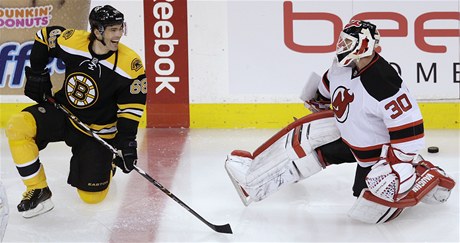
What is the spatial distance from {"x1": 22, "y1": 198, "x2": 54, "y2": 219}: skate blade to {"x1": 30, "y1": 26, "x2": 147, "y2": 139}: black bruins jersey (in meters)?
0.39

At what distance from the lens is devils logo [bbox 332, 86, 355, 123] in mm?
3559

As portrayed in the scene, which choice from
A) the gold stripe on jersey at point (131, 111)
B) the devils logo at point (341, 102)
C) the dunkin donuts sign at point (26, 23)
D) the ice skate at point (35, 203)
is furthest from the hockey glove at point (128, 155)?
the dunkin donuts sign at point (26, 23)

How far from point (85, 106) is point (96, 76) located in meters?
0.16

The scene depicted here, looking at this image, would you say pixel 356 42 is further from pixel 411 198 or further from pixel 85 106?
pixel 85 106

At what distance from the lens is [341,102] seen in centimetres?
359

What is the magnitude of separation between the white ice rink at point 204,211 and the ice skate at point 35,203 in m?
0.03

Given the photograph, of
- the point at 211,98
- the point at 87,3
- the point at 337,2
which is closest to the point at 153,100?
the point at 211,98

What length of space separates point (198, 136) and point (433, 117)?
4.23ft

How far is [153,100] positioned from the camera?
5156 millimetres

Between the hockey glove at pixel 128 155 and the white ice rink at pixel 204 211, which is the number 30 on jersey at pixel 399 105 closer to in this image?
the white ice rink at pixel 204 211

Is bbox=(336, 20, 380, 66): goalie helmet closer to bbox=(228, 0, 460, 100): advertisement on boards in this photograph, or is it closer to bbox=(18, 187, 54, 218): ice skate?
bbox=(18, 187, 54, 218): ice skate

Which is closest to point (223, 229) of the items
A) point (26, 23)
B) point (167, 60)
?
point (167, 60)

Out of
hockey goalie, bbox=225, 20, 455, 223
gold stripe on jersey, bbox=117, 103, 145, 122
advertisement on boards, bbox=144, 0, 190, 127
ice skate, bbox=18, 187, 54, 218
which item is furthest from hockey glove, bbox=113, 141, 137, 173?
advertisement on boards, bbox=144, 0, 190, 127

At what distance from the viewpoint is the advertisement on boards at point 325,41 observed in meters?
5.00
